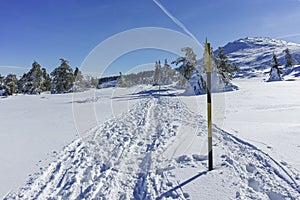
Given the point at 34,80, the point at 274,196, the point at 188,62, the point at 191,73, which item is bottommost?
the point at 274,196

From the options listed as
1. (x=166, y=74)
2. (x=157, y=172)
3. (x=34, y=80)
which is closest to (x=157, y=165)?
(x=157, y=172)

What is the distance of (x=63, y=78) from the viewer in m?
46.8

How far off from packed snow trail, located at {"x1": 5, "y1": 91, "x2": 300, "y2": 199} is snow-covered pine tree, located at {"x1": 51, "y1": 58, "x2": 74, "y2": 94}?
4372 cm

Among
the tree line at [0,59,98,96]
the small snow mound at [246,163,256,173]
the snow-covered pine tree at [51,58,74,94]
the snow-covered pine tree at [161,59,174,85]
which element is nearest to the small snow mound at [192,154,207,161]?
the small snow mound at [246,163,256,173]

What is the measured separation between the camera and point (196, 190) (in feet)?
10.8

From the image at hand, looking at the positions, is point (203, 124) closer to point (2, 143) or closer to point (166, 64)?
point (2, 143)

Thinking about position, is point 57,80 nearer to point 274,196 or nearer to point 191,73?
point 191,73

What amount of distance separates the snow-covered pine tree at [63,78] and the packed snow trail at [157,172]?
43718 mm

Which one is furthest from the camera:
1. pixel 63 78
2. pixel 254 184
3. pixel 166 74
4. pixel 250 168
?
pixel 166 74

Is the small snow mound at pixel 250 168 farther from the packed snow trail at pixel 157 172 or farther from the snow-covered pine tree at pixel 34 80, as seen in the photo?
the snow-covered pine tree at pixel 34 80

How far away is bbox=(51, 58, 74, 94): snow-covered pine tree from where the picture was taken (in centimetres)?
4612

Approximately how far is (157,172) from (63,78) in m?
46.9

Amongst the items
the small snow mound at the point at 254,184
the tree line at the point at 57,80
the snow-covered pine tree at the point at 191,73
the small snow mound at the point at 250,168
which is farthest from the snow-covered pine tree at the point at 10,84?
the small snow mound at the point at 254,184

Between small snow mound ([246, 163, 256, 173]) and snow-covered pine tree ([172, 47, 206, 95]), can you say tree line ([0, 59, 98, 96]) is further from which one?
small snow mound ([246, 163, 256, 173])
